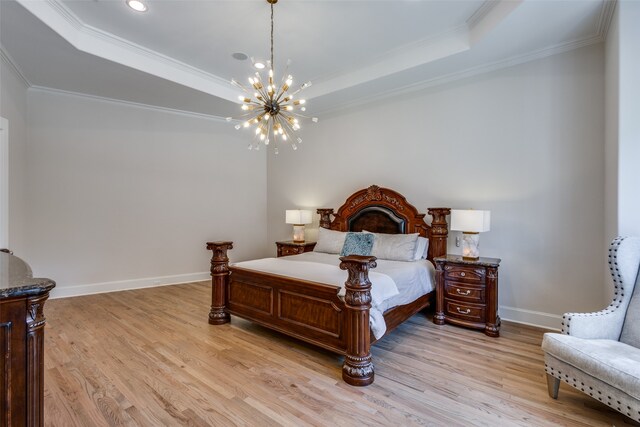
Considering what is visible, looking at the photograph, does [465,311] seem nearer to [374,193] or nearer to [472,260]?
[472,260]

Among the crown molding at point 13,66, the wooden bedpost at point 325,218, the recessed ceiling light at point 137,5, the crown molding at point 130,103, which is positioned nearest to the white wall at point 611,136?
the wooden bedpost at point 325,218

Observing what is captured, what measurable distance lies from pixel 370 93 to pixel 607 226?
327 centimetres

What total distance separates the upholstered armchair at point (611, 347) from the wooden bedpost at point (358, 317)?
1.24 metres

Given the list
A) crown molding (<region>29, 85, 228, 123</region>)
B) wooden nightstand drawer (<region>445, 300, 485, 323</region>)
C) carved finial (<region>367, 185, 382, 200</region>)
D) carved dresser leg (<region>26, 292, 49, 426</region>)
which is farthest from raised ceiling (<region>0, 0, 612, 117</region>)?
carved dresser leg (<region>26, 292, 49, 426</region>)

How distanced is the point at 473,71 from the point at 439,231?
207 cm

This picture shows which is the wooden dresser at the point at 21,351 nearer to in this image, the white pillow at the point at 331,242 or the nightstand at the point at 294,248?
the white pillow at the point at 331,242

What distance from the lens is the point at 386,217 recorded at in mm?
4484

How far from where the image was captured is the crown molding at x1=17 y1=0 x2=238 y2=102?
9.63 feet

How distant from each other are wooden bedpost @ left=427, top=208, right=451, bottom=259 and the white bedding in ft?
0.78

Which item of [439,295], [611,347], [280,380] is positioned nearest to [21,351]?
[280,380]

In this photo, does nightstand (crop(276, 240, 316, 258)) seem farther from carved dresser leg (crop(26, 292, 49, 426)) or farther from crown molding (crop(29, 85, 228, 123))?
carved dresser leg (crop(26, 292, 49, 426))

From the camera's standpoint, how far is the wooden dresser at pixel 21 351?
1145 millimetres

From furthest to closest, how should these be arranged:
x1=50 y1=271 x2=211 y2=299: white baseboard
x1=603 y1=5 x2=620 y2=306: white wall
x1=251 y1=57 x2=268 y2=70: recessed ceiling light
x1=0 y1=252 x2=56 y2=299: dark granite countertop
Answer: x1=50 y1=271 x2=211 y2=299: white baseboard
x1=251 y1=57 x2=268 y2=70: recessed ceiling light
x1=603 y1=5 x2=620 y2=306: white wall
x1=0 y1=252 x2=56 y2=299: dark granite countertop

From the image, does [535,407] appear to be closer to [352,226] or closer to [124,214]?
[352,226]
